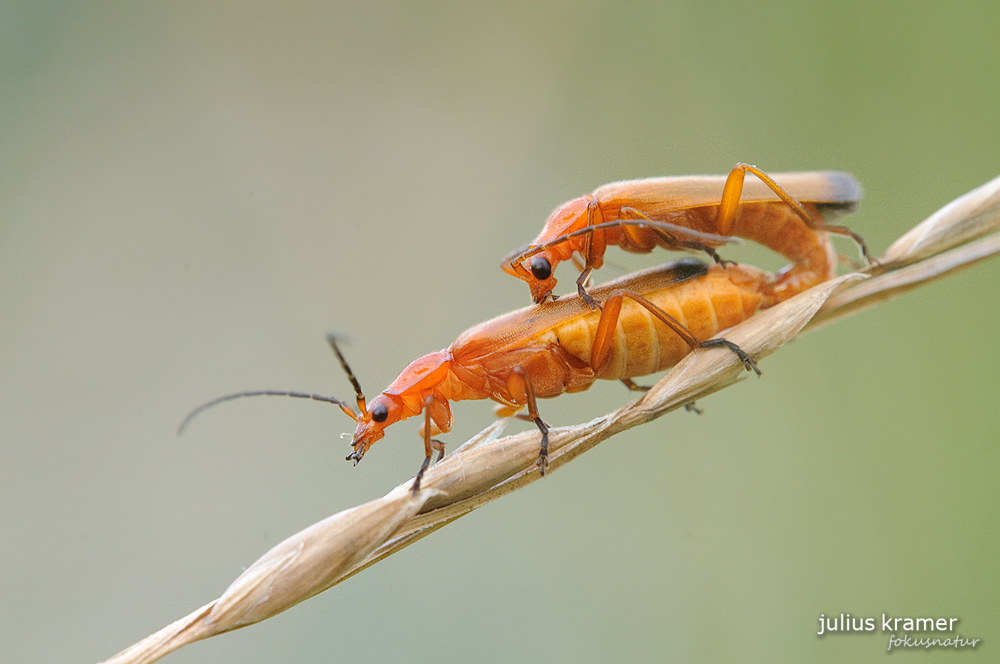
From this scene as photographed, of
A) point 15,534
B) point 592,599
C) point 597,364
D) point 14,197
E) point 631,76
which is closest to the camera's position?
point 597,364

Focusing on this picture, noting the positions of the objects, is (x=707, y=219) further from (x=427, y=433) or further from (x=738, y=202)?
(x=427, y=433)

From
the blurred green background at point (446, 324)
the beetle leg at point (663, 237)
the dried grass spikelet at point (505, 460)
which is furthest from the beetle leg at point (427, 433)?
the beetle leg at point (663, 237)

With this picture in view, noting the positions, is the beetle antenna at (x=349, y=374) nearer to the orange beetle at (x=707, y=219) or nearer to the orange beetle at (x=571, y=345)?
the orange beetle at (x=571, y=345)

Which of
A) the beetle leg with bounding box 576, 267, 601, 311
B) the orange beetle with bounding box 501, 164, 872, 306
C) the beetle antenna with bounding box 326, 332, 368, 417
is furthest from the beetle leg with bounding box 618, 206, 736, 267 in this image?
the beetle antenna with bounding box 326, 332, 368, 417

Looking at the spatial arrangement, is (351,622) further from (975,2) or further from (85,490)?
(975,2)

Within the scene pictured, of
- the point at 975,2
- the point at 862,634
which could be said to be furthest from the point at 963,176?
the point at 862,634

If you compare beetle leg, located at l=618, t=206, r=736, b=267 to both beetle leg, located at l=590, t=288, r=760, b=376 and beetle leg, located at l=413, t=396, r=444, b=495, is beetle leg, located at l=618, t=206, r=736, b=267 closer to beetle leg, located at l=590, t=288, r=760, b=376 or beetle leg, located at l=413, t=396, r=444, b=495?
beetle leg, located at l=590, t=288, r=760, b=376
